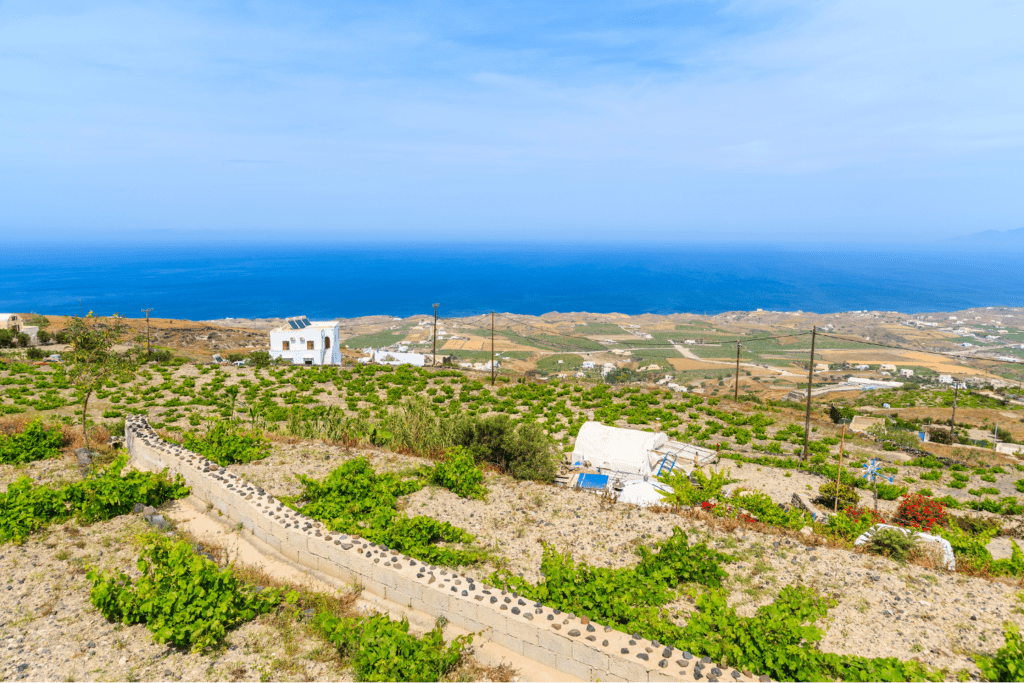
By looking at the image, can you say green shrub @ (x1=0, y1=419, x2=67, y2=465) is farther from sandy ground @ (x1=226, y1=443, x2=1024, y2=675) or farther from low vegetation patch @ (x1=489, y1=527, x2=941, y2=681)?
low vegetation patch @ (x1=489, y1=527, x2=941, y2=681)

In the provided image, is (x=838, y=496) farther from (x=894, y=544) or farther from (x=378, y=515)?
(x=378, y=515)

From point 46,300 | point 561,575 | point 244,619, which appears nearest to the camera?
point 244,619

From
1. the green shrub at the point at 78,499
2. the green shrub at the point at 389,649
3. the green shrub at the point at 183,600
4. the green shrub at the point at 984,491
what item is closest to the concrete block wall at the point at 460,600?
the green shrub at the point at 389,649

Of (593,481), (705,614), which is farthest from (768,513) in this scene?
(593,481)

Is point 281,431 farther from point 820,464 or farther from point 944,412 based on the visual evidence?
point 944,412

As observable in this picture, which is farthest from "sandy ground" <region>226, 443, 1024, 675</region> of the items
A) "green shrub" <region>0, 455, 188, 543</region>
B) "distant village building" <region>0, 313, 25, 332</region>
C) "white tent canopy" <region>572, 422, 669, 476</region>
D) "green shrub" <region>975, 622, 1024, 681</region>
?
"distant village building" <region>0, 313, 25, 332</region>

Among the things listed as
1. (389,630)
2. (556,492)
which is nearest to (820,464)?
(556,492)

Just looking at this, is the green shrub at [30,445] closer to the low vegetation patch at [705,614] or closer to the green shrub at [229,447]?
the green shrub at [229,447]
